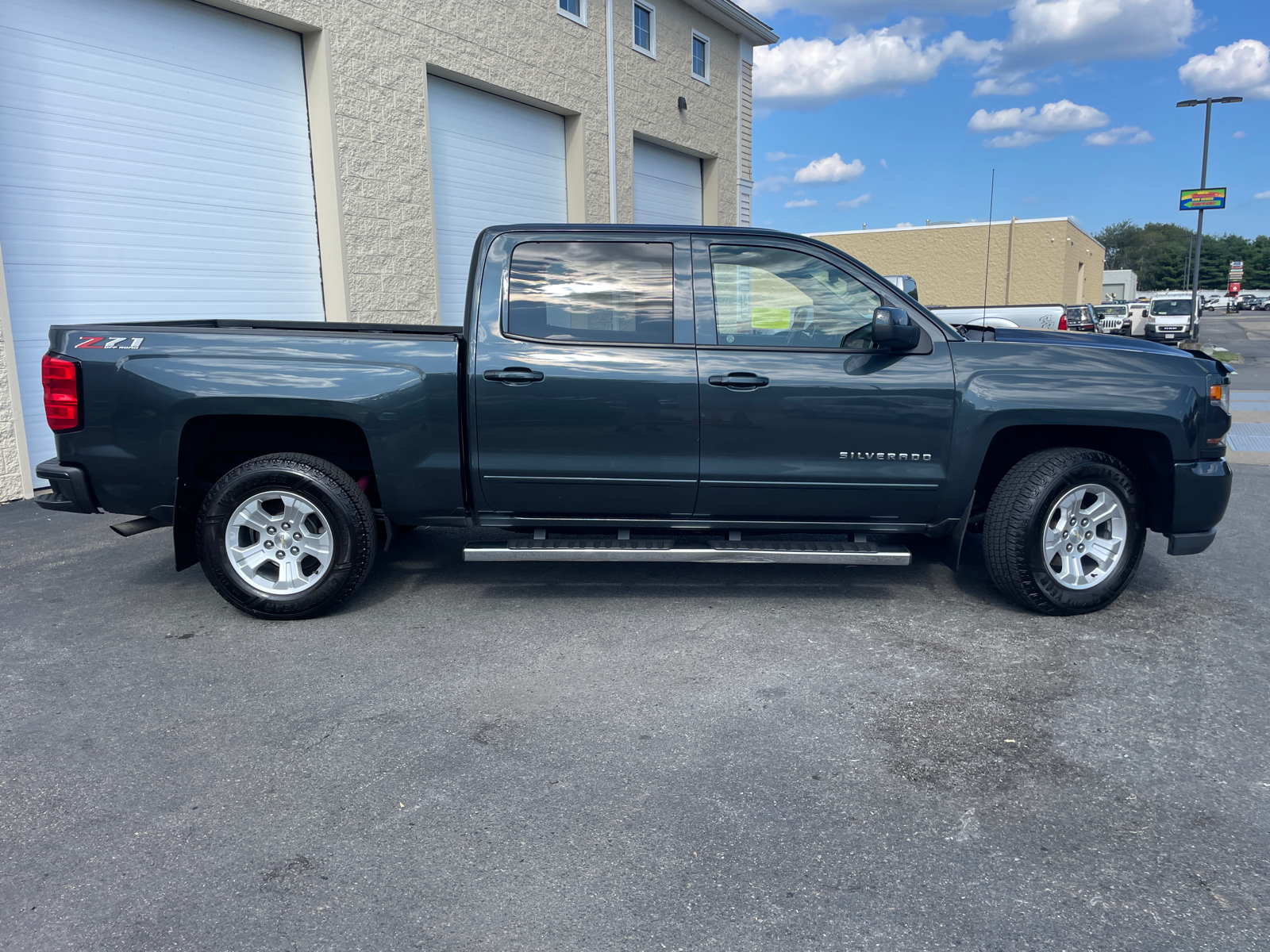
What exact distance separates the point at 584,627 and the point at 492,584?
92 cm

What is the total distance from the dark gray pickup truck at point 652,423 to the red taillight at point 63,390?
11 mm

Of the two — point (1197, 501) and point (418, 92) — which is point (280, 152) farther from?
point (1197, 501)

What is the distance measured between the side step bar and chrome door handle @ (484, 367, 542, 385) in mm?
860

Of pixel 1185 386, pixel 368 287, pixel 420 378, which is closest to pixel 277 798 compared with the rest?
pixel 420 378

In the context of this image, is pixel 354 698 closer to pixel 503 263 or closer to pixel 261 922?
pixel 261 922

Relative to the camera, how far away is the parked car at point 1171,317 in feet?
120

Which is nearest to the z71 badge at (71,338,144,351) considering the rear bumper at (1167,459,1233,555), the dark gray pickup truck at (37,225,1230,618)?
the dark gray pickup truck at (37,225,1230,618)

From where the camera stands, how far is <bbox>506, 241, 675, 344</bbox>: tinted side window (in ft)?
14.8

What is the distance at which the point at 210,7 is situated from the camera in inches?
338

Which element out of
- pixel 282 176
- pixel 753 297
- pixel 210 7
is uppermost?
pixel 210 7

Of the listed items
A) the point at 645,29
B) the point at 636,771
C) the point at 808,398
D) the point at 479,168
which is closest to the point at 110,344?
the point at 636,771

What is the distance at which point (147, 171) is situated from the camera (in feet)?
27.0

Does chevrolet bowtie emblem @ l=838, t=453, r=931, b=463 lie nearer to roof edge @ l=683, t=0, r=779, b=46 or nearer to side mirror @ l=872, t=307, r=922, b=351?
side mirror @ l=872, t=307, r=922, b=351

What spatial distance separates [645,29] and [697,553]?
44.6ft
